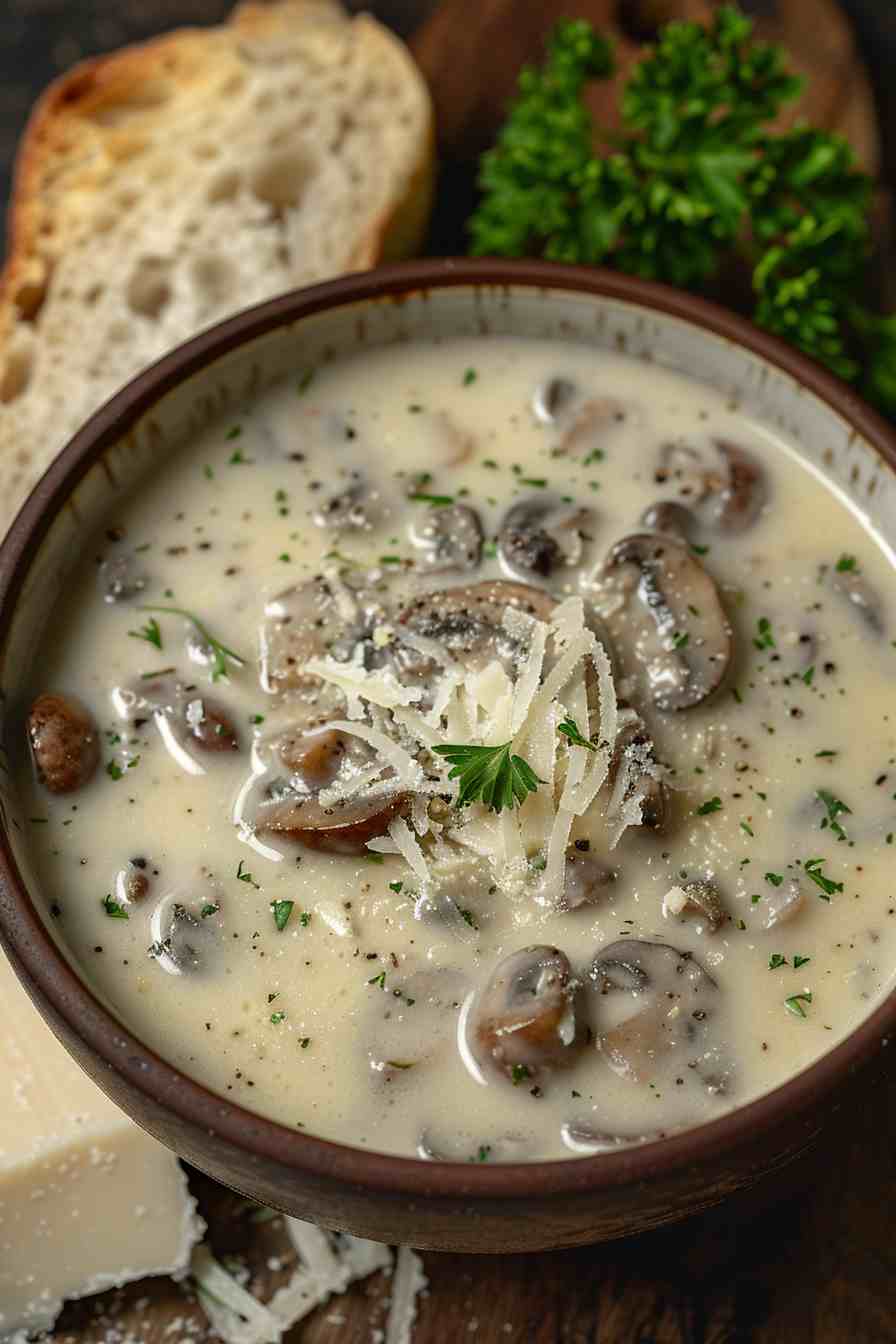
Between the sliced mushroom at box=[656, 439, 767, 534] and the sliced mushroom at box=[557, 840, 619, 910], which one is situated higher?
the sliced mushroom at box=[656, 439, 767, 534]

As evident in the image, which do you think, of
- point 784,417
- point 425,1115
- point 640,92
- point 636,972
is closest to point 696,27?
point 640,92

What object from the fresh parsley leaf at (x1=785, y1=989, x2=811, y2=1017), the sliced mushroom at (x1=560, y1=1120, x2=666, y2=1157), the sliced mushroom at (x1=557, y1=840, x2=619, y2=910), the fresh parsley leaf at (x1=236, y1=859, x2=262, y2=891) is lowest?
the fresh parsley leaf at (x1=236, y1=859, x2=262, y2=891)

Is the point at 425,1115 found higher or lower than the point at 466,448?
lower

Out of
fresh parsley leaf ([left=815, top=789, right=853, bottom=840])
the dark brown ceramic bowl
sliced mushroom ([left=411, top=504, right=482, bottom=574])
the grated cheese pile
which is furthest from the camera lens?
sliced mushroom ([left=411, top=504, right=482, bottom=574])

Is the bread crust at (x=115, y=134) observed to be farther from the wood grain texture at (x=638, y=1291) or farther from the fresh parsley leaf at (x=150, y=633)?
the wood grain texture at (x=638, y=1291)

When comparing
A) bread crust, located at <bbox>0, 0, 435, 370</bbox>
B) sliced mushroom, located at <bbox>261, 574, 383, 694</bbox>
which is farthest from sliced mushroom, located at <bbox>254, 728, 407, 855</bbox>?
bread crust, located at <bbox>0, 0, 435, 370</bbox>

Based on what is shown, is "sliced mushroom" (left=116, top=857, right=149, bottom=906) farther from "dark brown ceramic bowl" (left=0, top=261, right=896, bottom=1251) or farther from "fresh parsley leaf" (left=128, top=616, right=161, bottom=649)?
"fresh parsley leaf" (left=128, top=616, right=161, bottom=649)

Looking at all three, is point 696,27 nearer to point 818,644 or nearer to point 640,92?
point 640,92
